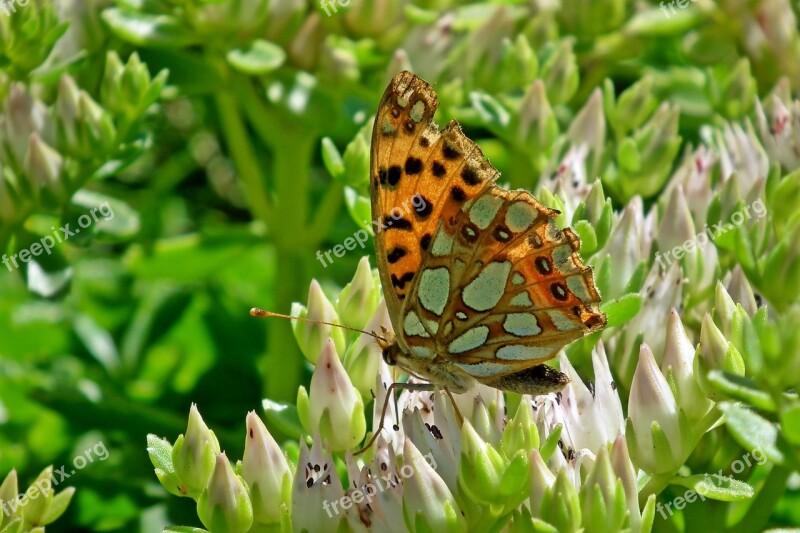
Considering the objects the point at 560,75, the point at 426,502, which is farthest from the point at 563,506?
the point at 560,75

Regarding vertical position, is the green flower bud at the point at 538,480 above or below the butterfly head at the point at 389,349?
above

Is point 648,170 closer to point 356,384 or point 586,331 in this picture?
point 586,331

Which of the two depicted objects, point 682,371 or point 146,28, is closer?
point 682,371

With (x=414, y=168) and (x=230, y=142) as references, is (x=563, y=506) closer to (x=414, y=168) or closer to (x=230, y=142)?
(x=414, y=168)

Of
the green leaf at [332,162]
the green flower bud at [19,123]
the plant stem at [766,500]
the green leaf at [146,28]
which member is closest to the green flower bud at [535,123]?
the green leaf at [332,162]

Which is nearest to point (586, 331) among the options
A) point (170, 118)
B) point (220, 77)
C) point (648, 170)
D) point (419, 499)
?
point (419, 499)

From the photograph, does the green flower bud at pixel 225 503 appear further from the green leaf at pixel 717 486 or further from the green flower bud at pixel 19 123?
the green flower bud at pixel 19 123
